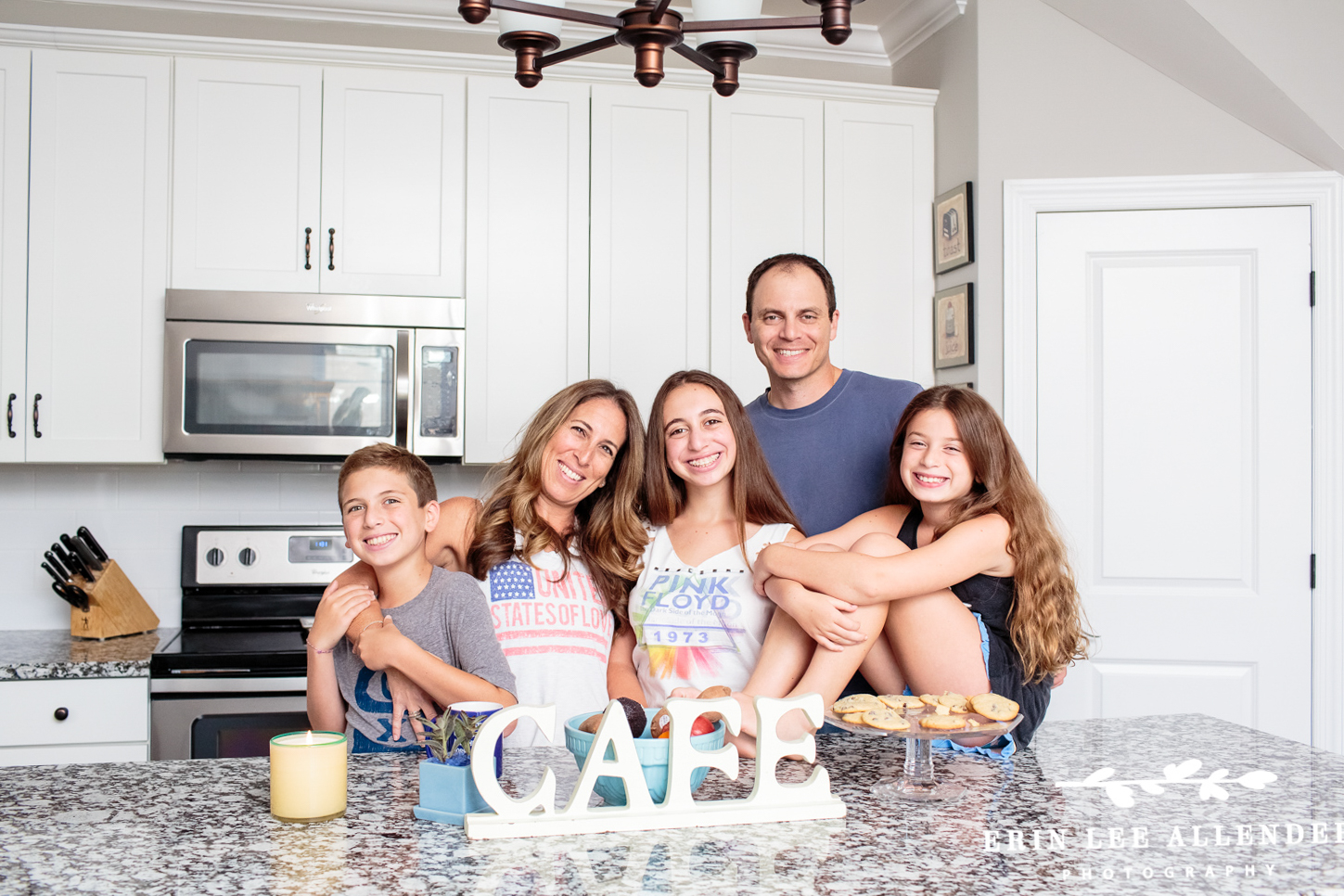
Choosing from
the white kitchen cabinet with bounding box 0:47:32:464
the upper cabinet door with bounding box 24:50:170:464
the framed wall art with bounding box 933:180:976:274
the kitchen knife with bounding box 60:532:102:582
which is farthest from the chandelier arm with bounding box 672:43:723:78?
the kitchen knife with bounding box 60:532:102:582

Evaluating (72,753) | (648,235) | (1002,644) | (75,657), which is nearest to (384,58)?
(648,235)

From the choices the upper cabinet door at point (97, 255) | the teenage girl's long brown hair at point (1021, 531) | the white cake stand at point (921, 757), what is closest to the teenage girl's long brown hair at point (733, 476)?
the teenage girl's long brown hair at point (1021, 531)

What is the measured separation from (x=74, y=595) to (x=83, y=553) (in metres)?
0.12

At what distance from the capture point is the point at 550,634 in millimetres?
1715

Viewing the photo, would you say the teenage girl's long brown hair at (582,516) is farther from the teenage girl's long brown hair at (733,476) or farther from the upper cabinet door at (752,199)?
the upper cabinet door at (752,199)

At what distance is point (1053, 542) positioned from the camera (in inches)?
63.9

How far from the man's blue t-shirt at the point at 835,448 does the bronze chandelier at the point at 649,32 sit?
34.4 inches

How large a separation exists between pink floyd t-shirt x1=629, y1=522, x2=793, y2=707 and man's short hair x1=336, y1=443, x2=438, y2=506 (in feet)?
1.35

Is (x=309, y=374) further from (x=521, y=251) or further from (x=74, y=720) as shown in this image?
(x=74, y=720)

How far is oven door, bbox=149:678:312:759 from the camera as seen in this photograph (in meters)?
2.49

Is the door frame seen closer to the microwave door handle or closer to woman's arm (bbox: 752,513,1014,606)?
woman's arm (bbox: 752,513,1014,606)

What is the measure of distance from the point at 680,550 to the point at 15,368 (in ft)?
6.70

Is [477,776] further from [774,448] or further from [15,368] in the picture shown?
[15,368]

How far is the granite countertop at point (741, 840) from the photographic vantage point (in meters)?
0.87
